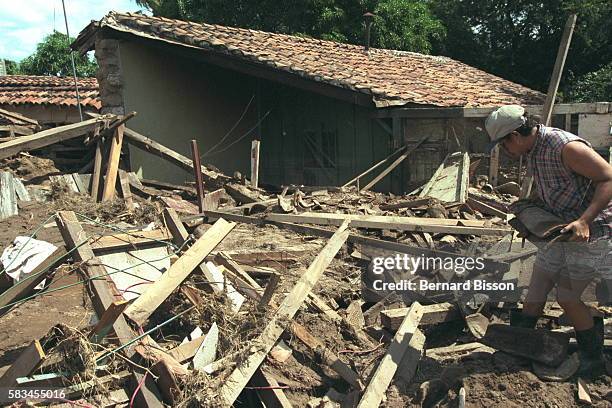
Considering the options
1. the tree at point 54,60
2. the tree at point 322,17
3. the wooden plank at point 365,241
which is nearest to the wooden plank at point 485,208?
the wooden plank at point 365,241

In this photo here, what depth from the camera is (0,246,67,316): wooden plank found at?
12.1 ft

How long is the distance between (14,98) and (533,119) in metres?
14.4

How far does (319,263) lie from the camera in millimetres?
4371

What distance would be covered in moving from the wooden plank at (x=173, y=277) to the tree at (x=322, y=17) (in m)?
16.3

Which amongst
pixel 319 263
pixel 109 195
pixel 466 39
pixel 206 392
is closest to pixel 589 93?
pixel 466 39

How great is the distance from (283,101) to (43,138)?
6.37m

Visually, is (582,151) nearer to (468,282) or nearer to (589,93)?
(468,282)

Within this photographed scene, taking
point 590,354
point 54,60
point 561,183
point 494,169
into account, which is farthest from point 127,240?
point 54,60

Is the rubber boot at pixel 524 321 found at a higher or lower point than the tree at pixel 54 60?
lower

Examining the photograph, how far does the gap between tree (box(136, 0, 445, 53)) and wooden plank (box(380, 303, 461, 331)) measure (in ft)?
53.6

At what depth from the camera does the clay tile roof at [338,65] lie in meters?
10.7

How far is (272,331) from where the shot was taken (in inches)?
152

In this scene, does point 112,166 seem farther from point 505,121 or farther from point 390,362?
point 505,121

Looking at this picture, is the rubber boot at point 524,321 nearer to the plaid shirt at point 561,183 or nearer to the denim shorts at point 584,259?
the denim shorts at point 584,259
